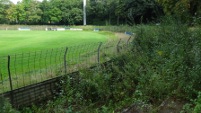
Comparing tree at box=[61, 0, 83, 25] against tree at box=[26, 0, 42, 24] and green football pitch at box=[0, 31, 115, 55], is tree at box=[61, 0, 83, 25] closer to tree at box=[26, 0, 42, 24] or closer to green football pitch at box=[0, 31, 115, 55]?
tree at box=[26, 0, 42, 24]

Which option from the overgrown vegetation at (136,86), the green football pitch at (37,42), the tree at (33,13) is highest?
the tree at (33,13)

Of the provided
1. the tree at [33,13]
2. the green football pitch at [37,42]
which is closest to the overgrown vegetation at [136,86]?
the green football pitch at [37,42]

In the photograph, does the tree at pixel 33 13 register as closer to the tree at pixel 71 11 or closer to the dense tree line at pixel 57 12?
the dense tree line at pixel 57 12

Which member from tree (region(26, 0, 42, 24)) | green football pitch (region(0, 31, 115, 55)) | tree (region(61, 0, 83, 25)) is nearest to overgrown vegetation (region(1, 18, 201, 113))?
green football pitch (region(0, 31, 115, 55))

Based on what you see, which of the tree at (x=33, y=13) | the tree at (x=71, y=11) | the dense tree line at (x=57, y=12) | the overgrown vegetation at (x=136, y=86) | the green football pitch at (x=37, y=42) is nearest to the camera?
the overgrown vegetation at (x=136, y=86)

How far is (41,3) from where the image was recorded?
7769 cm

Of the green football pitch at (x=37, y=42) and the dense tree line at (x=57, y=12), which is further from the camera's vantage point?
the dense tree line at (x=57, y=12)

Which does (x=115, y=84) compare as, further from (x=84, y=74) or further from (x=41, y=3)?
(x=41, y=3)

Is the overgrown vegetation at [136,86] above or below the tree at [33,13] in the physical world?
below

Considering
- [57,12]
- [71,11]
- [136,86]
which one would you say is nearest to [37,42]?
[136,86]

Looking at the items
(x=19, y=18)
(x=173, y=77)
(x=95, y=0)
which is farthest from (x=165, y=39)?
(x=19, y=18)

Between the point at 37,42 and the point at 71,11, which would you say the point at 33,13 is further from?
the point at 37,42

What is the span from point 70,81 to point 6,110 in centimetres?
296

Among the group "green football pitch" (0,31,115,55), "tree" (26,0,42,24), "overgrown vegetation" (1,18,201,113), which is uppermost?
"tree" (26,0,42,24)
